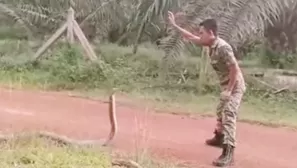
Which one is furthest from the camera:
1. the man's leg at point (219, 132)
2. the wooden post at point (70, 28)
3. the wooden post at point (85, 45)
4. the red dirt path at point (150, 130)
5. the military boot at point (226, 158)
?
the wooden post at point (70, 28)

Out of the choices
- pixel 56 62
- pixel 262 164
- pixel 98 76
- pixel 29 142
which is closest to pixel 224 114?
pixel 262 164

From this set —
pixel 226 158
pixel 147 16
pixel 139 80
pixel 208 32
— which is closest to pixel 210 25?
pixel 208 32

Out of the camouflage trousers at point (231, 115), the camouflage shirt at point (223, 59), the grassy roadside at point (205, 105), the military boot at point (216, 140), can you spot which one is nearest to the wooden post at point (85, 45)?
the grassy roadside at point (205, 105)

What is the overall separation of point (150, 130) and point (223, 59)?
1947 mm

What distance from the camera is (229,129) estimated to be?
284 inches

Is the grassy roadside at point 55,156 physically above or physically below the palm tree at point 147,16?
below

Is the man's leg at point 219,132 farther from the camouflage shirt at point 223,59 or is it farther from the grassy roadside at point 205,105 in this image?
the grassy roadside at point 205,105

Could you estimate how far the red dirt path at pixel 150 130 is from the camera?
768cm

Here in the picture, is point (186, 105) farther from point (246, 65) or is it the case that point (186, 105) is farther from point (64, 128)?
point (246, 65)

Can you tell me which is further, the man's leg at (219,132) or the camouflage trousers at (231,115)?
the man's leg at (219,132)

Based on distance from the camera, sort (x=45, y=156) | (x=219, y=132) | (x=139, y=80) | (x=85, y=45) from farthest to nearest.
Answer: (x=85, y=45)
(x=139, y=80)
(x=219, y=132)
(x=45, y=156)

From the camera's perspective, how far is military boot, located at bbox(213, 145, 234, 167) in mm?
7125

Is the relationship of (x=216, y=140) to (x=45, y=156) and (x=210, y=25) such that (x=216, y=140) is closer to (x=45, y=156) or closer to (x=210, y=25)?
(x=210, y=25)

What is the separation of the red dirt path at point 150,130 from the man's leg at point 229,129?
0.16 metres
